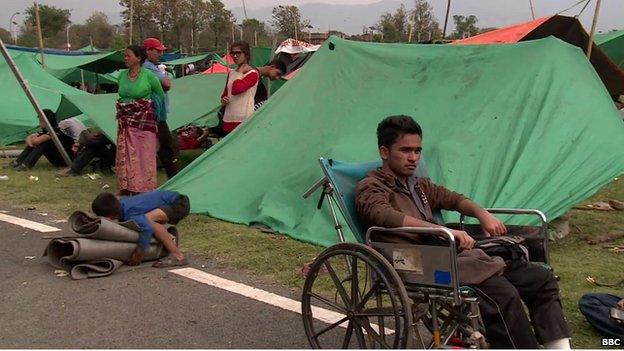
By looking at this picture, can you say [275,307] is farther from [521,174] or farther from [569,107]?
[569,107]

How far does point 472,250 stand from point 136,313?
2014mm

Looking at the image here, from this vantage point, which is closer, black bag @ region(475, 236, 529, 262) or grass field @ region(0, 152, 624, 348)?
black bag @ region(475, 236, 529, 262)

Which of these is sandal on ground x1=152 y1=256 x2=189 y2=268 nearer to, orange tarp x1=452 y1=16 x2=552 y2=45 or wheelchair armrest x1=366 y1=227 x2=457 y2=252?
wheelchair armrest x1=366 y1=227 x2=457 y2=252

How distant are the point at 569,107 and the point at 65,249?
411 centimetres

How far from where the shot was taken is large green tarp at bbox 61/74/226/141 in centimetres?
871

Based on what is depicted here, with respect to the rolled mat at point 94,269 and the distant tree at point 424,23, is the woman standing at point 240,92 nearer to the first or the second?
the rolled mat at point 94,269

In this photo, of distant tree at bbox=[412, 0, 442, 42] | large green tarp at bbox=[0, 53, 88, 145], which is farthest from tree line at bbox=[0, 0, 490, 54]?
large green tarp at bbox=[0, 53, 88, 145]

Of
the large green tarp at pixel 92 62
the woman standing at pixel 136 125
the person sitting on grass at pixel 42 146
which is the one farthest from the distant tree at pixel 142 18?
the woman standing at pixel 136 125

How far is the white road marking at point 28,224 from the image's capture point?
19.5ft

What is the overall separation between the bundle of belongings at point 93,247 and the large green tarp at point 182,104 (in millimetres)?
3920

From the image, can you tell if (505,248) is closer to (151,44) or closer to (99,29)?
(151,44)

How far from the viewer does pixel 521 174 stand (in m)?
5.18

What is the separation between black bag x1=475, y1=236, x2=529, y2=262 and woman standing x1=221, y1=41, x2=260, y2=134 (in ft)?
15.7

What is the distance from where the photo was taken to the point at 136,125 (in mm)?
6934
